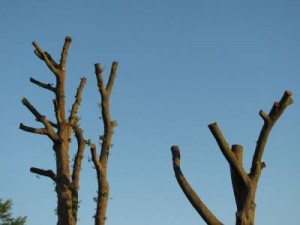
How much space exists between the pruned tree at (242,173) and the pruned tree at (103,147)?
553cm

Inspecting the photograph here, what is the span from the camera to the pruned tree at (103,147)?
12656mm

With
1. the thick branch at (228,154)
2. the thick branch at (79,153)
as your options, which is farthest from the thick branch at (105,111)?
the thick branch at (228,154)

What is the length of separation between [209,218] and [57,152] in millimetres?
Result: 7358

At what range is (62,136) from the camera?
44.8ft

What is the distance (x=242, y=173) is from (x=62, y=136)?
756 centimetres

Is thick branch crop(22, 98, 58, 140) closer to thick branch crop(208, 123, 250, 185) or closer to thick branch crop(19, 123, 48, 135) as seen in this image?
thick branch crop(19, 123, 48, 135)

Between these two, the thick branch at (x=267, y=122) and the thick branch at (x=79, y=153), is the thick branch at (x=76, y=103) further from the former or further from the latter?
the thick branch at (x=267, y=122)

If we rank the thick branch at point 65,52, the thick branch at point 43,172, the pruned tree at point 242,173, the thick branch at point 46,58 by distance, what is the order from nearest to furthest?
the pruned tree at point 242,173 → the thick branch at point 43,172 → the thick branch at point 46,58 → the thick branch at point 65,52

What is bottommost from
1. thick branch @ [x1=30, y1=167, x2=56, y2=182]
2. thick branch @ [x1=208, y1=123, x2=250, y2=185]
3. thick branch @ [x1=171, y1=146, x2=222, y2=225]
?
thick branch @ [x1=171, y1=146, x2=222, y2=225]

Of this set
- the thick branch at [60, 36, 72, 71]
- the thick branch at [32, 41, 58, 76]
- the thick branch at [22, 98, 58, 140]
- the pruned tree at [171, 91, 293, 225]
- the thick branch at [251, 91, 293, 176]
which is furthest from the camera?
the thick branch at [60, 36, 72, 71]

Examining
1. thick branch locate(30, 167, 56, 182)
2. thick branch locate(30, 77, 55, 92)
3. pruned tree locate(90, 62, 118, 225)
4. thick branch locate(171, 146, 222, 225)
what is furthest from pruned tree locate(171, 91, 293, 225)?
thick branch locate(30, 77, 55, 92)

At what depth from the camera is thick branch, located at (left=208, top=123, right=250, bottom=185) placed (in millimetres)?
7375

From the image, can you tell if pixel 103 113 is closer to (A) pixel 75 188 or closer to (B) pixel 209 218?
(A) pixel 75 188

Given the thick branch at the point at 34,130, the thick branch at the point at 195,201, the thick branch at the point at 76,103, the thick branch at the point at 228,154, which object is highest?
the thick branch at the point at 76,103
